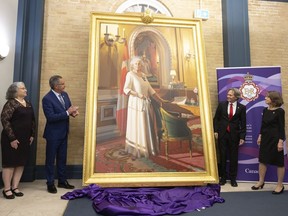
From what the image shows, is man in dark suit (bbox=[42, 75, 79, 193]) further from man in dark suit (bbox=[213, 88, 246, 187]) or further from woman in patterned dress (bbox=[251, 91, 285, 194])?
woman in patterned dress (bbox=[251, 91, 285, 194])

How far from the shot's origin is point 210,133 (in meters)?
3.62

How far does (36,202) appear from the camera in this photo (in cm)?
282

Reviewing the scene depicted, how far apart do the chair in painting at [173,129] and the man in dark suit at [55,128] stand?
51.1 inches

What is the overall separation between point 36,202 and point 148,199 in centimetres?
131

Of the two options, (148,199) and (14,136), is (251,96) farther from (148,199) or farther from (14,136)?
(14,136)

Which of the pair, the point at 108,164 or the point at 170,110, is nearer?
the point at 108,164

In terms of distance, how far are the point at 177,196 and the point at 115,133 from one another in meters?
1.21

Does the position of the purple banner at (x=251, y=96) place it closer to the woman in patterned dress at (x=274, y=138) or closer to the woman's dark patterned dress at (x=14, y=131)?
the woman in patterned dress at (x=274, y=138)

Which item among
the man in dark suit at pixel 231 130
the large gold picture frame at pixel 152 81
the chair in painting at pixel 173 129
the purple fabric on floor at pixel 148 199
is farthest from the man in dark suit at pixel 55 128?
the man in dark suit at pixel 231 130

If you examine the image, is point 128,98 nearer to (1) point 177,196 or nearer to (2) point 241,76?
(1) point 177,196

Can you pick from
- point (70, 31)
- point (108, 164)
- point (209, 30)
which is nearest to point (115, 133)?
point (108, 164)

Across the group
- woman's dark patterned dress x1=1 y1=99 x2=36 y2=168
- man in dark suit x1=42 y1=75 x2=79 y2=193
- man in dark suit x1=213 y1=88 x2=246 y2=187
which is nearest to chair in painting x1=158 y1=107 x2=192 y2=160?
man in dark suit x1=213 y1=88 x2=246 y2=187

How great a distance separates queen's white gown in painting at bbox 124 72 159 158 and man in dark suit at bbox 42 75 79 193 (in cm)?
82

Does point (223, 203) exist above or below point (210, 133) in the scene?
below
